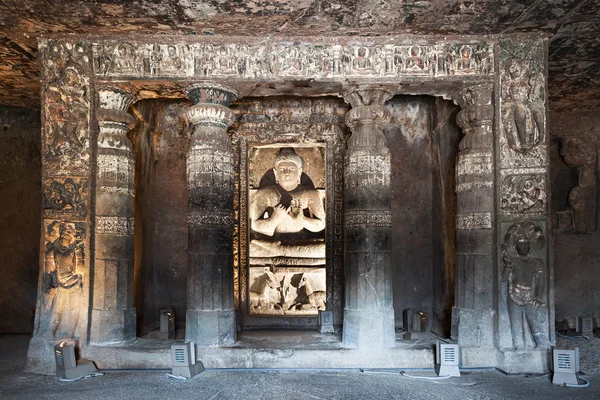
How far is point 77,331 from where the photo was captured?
6.43 meters

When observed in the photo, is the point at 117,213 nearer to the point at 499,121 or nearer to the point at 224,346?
the point at 224,346

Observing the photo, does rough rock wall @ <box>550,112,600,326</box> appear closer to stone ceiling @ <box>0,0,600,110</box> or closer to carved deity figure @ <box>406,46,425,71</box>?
stone ceiling @ <box>0,0,600,110</box>

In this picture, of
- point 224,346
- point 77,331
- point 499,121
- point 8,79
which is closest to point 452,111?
point 499,121

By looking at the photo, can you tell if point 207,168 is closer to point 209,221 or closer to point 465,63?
point 209,221

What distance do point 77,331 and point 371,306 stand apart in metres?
3.77

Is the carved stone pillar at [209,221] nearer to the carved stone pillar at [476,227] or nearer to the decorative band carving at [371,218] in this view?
the decorative band carving at [371,218]

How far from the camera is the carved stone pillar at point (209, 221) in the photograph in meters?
6.59

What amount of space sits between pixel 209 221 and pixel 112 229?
127 cm

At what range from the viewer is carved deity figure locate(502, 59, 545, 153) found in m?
6.51

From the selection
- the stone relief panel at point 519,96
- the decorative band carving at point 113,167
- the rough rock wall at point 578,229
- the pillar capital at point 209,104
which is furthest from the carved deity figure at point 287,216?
the rough rock wall at point 578,229

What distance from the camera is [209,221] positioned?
6.69 metres

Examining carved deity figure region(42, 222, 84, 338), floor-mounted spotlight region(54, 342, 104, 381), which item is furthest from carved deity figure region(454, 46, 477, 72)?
floor-mounted spotlight region(54, 342, 104, 381)

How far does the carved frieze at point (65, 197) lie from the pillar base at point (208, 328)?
1979 millimetres

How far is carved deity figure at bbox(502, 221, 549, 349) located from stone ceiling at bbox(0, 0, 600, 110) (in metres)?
2.53
